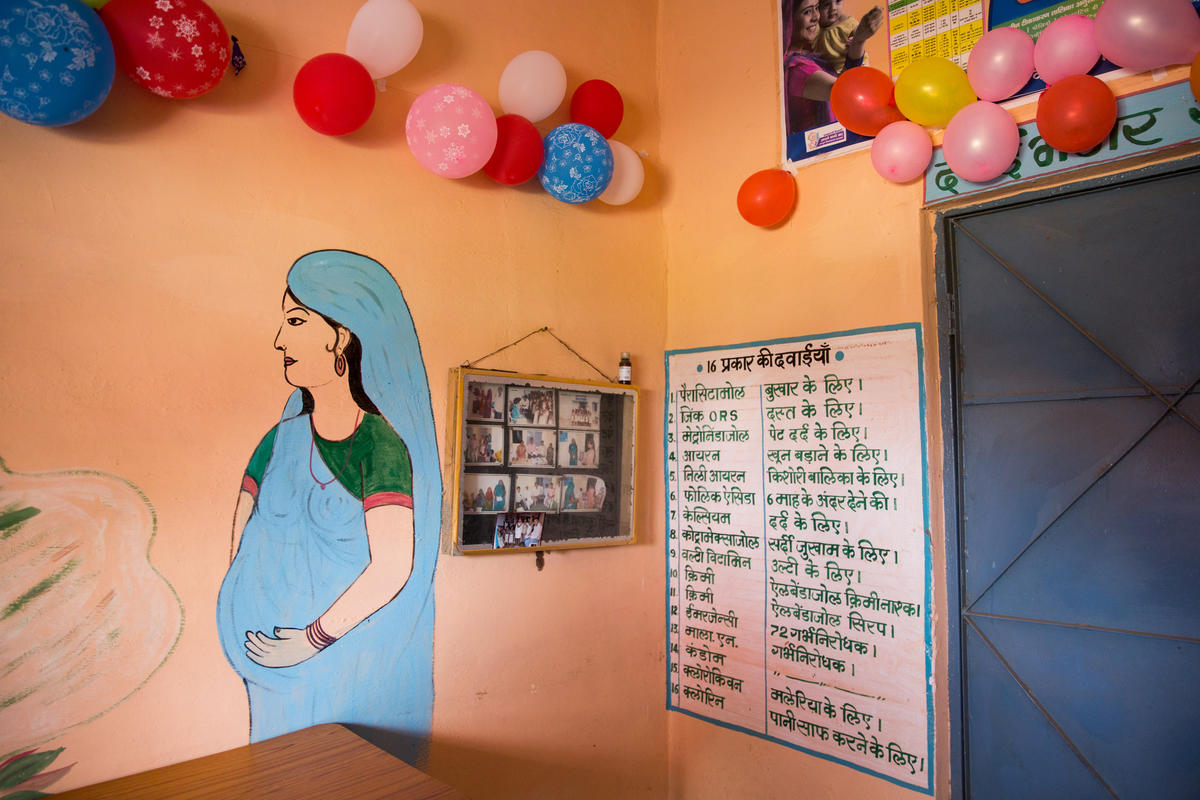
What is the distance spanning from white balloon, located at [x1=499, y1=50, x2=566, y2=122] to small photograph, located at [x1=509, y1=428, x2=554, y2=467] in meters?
1.04

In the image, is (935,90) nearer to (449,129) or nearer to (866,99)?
(866,99)

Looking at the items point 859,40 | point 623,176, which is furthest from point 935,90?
point 623,176

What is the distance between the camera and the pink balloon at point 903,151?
196cm

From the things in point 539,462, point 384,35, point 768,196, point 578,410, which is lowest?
point 539,462

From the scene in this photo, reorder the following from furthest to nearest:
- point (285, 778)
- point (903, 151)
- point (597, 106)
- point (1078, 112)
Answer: point (597, 106) → point (903, 151) → point (1078, 112) → point (285, 778)

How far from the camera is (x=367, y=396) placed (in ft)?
6.37

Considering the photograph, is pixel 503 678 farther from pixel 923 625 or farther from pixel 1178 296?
pixel 1178 296

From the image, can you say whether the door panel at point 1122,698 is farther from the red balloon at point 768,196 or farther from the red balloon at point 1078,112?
the red balloon at point 768,196

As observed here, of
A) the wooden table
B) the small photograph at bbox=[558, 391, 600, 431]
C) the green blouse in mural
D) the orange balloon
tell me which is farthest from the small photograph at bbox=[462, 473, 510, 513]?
the orange balloon

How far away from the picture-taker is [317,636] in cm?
182

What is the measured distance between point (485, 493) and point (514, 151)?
1.07 meters

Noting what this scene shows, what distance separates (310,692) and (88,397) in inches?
35.9

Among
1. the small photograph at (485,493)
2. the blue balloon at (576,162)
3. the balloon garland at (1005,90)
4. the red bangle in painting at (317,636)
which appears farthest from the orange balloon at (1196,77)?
the red bangle in painting at (317,636)

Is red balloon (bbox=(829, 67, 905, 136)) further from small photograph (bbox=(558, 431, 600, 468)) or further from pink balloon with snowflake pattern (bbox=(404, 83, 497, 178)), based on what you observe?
small photograph (bbox=(558, 431, 600, 468))
